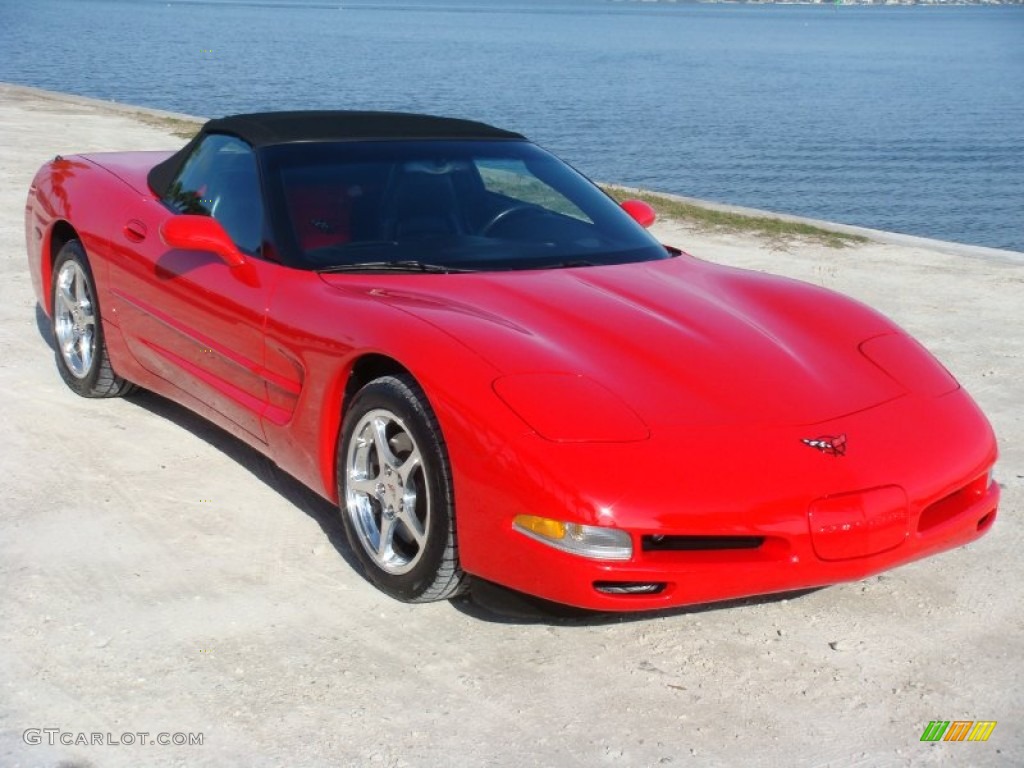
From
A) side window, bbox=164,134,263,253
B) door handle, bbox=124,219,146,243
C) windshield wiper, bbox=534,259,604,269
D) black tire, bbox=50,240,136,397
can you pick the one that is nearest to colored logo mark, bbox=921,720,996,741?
windshield wiper, bbox=534,259,604,269

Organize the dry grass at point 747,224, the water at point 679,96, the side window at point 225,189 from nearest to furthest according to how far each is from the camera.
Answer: the side window at point 225,189
the dry grass at point 747,224
the water at point 679,96

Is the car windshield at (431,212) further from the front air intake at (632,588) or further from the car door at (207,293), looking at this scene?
the front air intake at (632,588)

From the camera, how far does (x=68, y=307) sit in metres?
5.90

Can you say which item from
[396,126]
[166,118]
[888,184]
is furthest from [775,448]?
[888,184]

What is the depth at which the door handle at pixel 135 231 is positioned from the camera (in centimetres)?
527

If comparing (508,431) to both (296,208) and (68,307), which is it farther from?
(68,307)

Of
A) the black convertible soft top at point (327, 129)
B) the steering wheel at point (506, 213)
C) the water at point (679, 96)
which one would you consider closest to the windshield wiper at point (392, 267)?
the steering wheel at point (506, 213)

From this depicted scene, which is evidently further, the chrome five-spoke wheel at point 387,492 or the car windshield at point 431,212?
the car windshield at point 431,212

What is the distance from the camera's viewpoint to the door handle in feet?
17.3

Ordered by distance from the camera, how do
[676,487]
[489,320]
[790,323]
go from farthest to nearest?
1. [790,323]
2. [489,320]
3. [676,487]

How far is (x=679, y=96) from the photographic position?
3566cm

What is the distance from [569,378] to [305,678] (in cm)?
106

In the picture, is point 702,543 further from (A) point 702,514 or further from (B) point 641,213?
(B) point 641,213

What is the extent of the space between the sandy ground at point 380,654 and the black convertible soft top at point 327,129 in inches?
46.8
